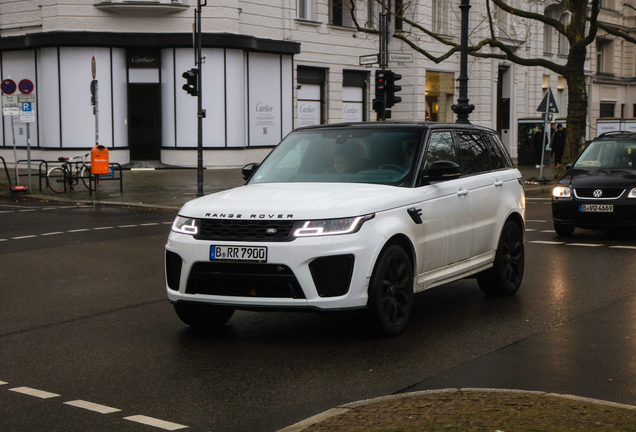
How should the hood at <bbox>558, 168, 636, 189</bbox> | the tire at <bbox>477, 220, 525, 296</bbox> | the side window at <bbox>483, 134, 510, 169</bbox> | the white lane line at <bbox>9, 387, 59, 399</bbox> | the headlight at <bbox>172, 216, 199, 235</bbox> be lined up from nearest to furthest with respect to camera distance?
the white lane line at <bbox>9, 387, 59, 399</bbox> < the headlight at <bbox>172, 216, 199, 235</bbox> < the tire at <bbox>477, 220, 525, 296</bbox> < the side window at <bbox>483, 134, 510, 169</bbox> < the hood at <bbox>558, 168, 636, 189</bbox>

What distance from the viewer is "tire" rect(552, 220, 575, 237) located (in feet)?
46.3

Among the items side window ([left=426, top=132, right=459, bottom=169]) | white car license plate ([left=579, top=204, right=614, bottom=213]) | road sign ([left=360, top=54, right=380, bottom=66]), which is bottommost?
white car license plate ([left=579, top=204, right=614, bottom=213])

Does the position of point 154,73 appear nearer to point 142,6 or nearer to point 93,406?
point 142,6

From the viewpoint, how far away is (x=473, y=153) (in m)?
8.58

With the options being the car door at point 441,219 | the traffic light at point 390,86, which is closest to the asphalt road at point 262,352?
the car door at point 441,219

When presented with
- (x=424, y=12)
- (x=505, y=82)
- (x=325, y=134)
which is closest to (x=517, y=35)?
(x=505, y=82)

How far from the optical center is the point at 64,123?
3062 centimetres

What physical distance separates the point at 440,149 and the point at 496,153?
1353mm

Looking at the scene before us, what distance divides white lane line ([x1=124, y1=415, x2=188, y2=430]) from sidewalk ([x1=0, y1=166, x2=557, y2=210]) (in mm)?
14936

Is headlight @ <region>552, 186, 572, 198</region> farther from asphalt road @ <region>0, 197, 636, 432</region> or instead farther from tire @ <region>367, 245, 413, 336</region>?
tire @ <region>367, 245, 413, 336</region>

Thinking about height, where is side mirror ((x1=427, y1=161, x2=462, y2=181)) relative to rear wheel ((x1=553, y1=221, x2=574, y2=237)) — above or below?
above

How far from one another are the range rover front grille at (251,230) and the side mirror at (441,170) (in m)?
1.53

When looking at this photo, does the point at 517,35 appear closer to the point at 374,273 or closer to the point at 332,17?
the point at 332,17

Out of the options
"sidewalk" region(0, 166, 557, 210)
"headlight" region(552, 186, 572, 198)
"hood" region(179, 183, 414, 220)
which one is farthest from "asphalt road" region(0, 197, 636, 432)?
"sidewalk" region(0, 166, 557, 210)
